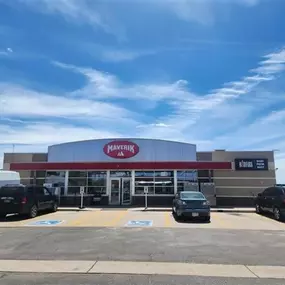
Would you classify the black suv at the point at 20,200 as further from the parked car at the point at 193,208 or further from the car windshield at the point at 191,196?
the car windshield at the point at 191,196

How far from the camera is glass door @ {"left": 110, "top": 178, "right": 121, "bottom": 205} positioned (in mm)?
27594

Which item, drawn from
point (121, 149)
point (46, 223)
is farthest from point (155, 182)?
point (46, 223)

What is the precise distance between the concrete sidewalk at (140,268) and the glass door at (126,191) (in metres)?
19.2

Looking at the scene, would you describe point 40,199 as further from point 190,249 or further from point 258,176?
point 258,176

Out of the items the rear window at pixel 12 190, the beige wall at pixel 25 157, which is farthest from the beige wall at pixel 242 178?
the rear window at pixel 12 190

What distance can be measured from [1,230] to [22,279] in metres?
8.44

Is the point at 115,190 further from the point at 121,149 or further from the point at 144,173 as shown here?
the point at 121,149

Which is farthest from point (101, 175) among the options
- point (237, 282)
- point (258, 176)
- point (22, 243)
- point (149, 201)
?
point (237, 282)

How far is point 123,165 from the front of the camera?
86.4ft

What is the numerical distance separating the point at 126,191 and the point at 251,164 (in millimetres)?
10235

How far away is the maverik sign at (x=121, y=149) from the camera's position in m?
27.5

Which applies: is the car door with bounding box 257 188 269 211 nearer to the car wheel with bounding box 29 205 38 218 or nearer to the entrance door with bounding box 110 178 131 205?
the entrance door with bounding box 110 178 131 205

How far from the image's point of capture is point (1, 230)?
47.4 ft

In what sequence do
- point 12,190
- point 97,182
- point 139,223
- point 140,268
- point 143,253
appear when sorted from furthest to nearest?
point 97,182 → point 12,190 → point 139,223 → point 143,253 → point 140,268
